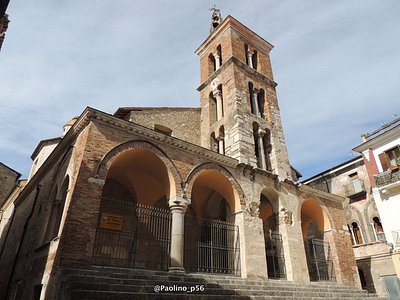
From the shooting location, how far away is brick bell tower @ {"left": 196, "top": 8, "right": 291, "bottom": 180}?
48.3 ft

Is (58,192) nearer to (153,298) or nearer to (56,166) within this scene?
(56,166)

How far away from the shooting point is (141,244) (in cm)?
1245

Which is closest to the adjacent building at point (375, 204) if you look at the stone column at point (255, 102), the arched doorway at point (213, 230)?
the stone column at point (255, 102)

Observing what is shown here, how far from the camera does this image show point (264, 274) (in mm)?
11188

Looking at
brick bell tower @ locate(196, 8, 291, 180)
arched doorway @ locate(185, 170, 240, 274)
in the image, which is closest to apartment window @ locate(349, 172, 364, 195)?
brick bell tower @ locate(196, 8, 291, 180)

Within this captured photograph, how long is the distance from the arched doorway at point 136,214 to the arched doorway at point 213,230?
144 cm

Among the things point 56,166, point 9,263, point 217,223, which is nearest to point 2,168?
point 9,263

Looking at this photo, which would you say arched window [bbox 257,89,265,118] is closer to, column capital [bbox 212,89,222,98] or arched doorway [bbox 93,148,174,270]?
column capital [bbox 212,89,222,98]

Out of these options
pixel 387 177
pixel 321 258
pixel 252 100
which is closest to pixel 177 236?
pixel 321 258

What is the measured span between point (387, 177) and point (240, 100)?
990 cm

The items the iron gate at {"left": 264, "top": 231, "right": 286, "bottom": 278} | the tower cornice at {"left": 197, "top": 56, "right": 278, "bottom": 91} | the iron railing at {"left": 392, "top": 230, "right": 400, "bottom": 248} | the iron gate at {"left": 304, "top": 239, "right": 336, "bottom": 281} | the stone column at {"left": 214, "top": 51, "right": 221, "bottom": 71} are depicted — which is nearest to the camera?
the iron gate at {"left": 264, "top": 231, "right": 286, "bottom": 278}

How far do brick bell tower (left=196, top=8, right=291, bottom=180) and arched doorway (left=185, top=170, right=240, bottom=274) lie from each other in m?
1.78

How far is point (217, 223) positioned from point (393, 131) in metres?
13.1

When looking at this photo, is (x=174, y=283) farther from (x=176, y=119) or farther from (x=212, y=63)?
(x=212, y=63)
